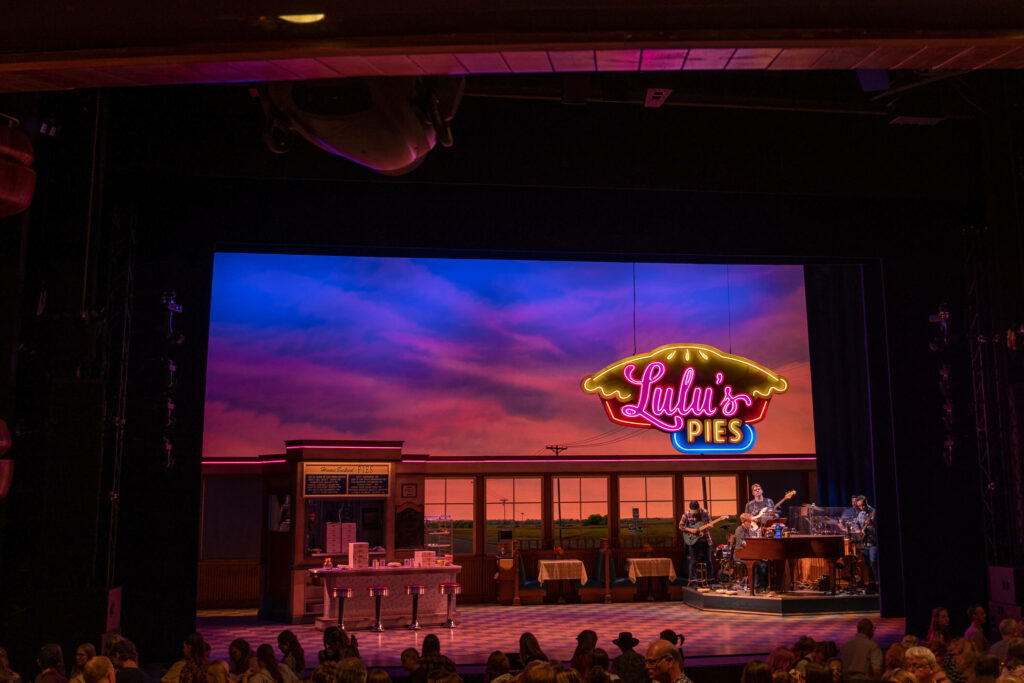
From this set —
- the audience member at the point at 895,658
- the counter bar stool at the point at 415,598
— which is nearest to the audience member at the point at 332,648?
the audience member at the point at 895,658

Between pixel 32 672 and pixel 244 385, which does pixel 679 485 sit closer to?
pixel 244 385

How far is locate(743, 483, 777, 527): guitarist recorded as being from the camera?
1480cm

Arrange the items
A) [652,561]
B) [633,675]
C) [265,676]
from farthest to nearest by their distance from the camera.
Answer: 1. [652,561]
2. [633,675]
3. [265,676]

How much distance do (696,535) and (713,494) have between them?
2.86 meters

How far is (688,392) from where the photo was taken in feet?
49.7

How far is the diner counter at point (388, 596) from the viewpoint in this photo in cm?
1280

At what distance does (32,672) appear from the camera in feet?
30.4

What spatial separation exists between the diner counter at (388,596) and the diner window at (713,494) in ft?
22.5

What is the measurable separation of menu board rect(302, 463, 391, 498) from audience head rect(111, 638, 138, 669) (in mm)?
7491

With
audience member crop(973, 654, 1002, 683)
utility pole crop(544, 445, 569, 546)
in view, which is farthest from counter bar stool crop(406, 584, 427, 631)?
audience member crop(973, 654, 1002, 683)

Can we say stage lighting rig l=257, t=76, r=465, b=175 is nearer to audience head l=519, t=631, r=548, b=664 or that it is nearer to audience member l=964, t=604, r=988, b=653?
audience head l=519, t=631, r=548, b=664

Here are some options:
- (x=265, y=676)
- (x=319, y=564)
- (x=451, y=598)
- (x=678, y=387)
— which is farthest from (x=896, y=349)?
(x=265, y=676)

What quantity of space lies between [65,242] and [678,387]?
30.0ft

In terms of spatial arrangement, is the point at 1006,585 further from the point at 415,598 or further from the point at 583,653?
the point at 415,598
